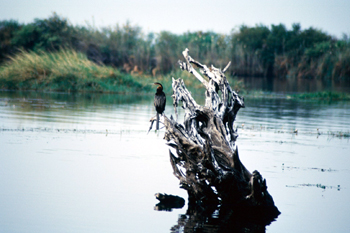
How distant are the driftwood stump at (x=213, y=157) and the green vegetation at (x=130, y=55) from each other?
907 inches

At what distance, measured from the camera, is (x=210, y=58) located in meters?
42.1

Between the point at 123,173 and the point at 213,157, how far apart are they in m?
2.76

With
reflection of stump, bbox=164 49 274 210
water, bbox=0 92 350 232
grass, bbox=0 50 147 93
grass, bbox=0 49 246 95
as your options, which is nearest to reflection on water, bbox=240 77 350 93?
grass, bbox=0 49 246 95

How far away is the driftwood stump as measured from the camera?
7.48 meters

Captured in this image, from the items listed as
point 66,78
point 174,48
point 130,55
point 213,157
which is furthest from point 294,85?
point 213,157

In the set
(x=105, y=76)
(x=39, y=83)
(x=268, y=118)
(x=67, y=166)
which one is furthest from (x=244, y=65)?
(x=67, y=166)

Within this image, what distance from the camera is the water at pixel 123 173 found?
7.16 meters

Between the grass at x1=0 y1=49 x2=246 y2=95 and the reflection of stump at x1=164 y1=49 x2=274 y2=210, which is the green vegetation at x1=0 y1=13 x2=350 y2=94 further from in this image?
the reflection of stump at x1=164 y1=49 x2=274 y2=210

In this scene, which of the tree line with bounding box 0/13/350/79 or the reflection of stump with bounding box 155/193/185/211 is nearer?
the reflection of stump with bounding box 155/193/185/211

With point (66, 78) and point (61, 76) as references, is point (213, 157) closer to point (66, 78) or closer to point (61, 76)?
point (61, 76)

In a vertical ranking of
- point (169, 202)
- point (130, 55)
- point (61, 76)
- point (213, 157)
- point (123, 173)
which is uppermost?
point (130, 55)

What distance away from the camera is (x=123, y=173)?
9.59m

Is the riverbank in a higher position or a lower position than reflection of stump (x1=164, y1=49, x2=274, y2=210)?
higher

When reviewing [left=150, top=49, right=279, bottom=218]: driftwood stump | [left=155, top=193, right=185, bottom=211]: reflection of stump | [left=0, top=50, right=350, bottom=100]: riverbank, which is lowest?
[left=155, top=193, right=185, bottom=211]: reflection of stump
